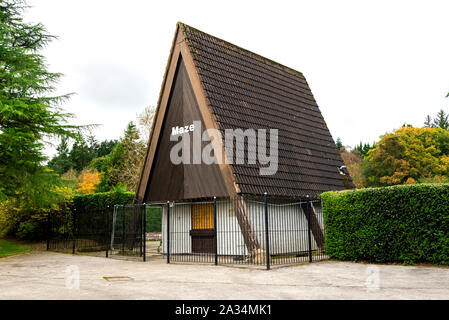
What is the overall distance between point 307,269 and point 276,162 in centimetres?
568

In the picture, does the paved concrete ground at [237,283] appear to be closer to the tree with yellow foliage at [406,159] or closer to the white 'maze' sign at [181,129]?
the white 'maze' sign at [181,129]

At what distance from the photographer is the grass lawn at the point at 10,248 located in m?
18.4

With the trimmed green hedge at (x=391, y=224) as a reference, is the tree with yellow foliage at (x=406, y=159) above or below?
above

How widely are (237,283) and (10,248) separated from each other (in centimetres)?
1638

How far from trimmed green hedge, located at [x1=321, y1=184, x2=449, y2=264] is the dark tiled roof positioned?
9.41 feet

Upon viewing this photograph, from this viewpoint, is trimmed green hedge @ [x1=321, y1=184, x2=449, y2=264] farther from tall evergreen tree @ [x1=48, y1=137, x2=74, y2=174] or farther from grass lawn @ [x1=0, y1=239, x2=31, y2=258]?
tall evergreen tree @ [x1=48, y1=137, x2=74, y2=174]

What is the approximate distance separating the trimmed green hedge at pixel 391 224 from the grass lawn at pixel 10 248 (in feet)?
48.1

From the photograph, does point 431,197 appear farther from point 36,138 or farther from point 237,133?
point 36,138

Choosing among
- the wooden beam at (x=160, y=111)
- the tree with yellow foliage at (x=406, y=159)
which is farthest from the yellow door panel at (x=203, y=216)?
the tree with yellow foliage at (x=406, y=159)

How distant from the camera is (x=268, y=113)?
17.7 meters

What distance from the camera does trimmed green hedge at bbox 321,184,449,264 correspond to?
1091 cm

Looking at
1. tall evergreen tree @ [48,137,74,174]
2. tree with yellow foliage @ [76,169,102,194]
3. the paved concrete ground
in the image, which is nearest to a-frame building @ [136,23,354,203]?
the paved concrete ground
